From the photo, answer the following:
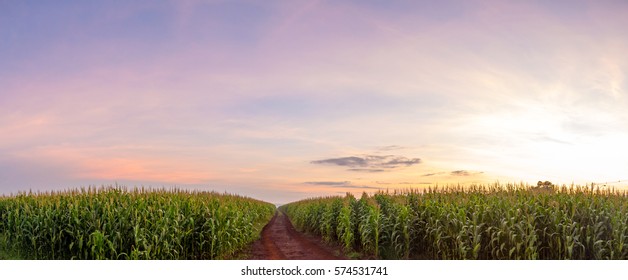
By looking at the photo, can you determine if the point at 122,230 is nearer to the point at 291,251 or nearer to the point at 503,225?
the point at 291,251

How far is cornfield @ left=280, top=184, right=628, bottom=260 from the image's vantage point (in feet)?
45.6

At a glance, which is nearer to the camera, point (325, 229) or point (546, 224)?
point (546, 224)

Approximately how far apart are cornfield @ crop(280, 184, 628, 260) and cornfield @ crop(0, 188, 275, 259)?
724 centimetres

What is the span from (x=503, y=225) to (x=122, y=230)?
46.3 ft

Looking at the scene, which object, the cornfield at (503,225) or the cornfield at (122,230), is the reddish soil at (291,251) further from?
the cornfield at (503,225)

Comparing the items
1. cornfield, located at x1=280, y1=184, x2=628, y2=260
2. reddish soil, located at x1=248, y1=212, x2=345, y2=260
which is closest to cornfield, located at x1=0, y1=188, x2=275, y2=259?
reddish soil, located at x1=248, y1=212, x2=345, y2=260

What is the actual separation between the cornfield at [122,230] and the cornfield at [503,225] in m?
7.24

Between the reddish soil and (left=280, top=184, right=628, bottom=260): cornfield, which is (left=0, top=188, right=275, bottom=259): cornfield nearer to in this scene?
the reddish soil

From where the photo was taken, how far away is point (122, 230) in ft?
55.3
